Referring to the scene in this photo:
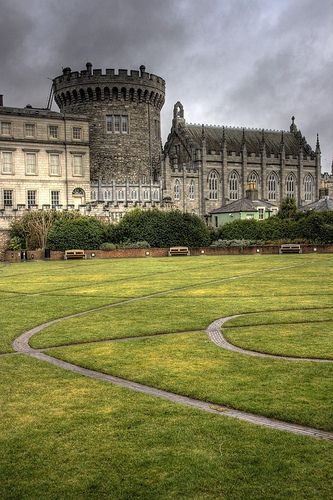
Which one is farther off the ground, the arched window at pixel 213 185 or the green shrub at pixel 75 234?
the arched window at pixel 213 185

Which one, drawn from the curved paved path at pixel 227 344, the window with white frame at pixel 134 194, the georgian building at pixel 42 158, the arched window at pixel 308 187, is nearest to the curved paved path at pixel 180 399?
the curved paved path at pixel 227 344

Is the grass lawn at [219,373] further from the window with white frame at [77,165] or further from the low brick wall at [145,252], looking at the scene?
the window with white frame at [77,165]

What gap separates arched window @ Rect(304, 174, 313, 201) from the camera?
98562 millimetres

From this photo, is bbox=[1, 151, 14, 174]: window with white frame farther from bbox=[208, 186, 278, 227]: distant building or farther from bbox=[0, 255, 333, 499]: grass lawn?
bbox=[0, 255, 333, 499]: grass lawn

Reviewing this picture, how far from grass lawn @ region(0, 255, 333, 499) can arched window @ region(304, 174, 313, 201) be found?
7938 cm

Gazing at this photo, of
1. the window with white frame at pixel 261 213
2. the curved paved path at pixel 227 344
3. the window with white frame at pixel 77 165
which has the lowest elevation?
the curved paved path at pixel 227 344

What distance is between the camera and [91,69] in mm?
76875

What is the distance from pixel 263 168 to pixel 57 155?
34.4m

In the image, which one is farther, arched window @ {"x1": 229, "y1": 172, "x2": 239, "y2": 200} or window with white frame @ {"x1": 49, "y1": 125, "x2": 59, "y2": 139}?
arched window @ {"x1": 229, "y1": 172, "x2": 239, "y2": 200}

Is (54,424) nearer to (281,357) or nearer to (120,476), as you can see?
(120,476)

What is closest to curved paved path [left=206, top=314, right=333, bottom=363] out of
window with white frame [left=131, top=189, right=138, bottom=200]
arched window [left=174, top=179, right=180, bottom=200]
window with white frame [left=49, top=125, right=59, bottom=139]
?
window with white frame [left=49, top=125, right=59, bottom=139]

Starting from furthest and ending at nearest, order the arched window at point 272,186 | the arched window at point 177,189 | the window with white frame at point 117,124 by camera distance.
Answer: the arched window at point 272,186 < the arched window at point 177,189 < the window with white frame at point 117,124

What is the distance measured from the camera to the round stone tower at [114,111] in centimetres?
7681

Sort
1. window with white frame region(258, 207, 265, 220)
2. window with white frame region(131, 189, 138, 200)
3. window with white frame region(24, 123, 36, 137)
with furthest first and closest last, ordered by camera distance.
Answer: window with white frame region(131, 189, 138, 200), window with white frame region(258, 207, 265, 220), window with white frame region(24, 123, 36, 137)
